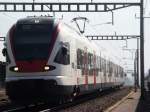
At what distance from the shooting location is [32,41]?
20766 millimetres

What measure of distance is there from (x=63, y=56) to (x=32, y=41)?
143 cm

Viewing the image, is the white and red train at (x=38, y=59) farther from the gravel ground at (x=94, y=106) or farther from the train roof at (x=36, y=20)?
the gravel ground at (x=94, y=106)

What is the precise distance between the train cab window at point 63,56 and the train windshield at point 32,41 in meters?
0.52

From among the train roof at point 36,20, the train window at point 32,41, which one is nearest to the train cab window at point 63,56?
the train window at point 32,41

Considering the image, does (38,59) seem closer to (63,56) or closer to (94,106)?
(63,56)

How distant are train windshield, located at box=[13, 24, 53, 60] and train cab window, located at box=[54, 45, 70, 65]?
1.70 ft

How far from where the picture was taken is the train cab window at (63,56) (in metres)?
20.9

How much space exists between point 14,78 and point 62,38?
2.71 meters

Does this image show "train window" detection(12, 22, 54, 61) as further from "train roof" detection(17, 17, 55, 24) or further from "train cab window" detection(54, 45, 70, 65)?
"train cab window" detection(54, 45, 70, 65)

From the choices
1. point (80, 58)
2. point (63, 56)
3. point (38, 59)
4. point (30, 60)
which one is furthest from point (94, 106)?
point (30, 60)

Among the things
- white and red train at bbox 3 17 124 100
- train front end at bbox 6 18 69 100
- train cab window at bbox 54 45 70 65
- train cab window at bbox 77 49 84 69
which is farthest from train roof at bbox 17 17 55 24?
train cab window at bbox 77 49 84 69

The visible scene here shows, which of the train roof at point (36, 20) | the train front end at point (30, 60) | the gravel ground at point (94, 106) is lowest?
the gravel ground at point (94, 106)

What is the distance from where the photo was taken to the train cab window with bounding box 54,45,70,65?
68.5 feet

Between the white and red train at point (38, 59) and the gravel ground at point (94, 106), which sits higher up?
the white and red train at point (38, 59)
